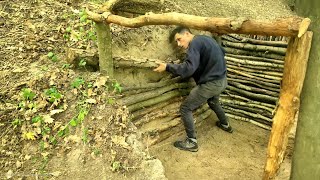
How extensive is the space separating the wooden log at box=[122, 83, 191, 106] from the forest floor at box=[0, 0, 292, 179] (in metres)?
0.39

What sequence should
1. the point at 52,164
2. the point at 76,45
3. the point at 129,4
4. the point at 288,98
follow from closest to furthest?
the point at 288,98 → the point at 52,164 → the point at 76,45 → the point at 129,4

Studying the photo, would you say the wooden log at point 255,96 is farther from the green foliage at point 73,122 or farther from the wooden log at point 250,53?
the green foliage at point 73,122

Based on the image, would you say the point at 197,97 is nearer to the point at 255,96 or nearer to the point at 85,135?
the point at 255,96

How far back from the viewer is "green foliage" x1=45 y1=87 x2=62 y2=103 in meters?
3.53

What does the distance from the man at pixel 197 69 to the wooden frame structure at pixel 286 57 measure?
144 cm

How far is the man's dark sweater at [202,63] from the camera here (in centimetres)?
425

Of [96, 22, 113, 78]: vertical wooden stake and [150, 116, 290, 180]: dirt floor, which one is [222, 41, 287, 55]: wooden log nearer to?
[150, 116, 290, 180]: dirt floor

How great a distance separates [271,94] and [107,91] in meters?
3.22

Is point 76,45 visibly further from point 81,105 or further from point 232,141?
point 232,141

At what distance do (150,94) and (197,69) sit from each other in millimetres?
724

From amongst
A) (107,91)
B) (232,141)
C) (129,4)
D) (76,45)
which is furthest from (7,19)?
(232,141)

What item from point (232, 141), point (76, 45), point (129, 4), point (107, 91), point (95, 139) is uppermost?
point (129, 4)

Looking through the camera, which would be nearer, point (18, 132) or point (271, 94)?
point (18, 132)

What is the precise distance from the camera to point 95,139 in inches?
128
